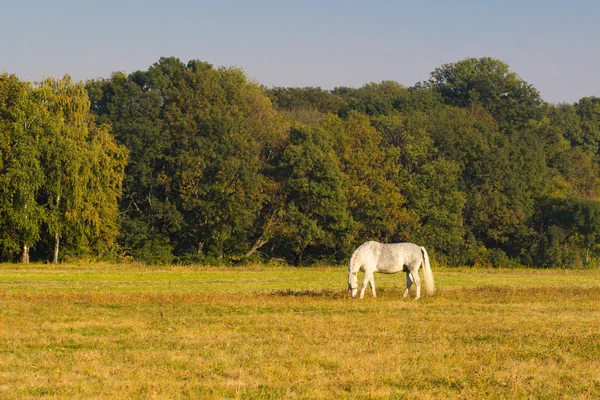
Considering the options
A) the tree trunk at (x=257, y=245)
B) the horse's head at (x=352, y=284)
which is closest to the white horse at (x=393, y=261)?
the horse's head at (x=352, y=284)

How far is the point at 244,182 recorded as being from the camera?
54.8 meters

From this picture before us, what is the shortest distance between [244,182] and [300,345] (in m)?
38.5

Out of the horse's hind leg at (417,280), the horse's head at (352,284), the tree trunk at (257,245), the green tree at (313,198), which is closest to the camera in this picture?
the horse's head at (352,284)

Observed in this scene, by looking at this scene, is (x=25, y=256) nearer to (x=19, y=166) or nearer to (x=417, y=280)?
(x=19, y=166)

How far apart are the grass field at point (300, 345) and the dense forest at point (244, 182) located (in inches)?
850

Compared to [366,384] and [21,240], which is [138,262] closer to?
[21,240]

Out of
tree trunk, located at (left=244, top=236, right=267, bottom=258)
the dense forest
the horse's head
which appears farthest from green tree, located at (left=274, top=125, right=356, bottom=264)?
the horse's head

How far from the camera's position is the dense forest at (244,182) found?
50.1 meters

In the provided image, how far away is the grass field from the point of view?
13.0 meters

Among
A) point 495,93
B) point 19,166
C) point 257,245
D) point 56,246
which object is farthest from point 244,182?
point 495,93

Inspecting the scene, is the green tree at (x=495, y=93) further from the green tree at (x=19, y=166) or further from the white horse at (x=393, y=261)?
the white horse at (x=393, y=261)

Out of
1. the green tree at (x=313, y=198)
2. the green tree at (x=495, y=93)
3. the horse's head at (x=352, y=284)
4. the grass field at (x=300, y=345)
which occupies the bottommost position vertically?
the grass field at (x=300, y=345)

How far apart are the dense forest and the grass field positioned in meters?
21.6

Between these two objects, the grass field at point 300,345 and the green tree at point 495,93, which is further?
the green tree at point 495,93
